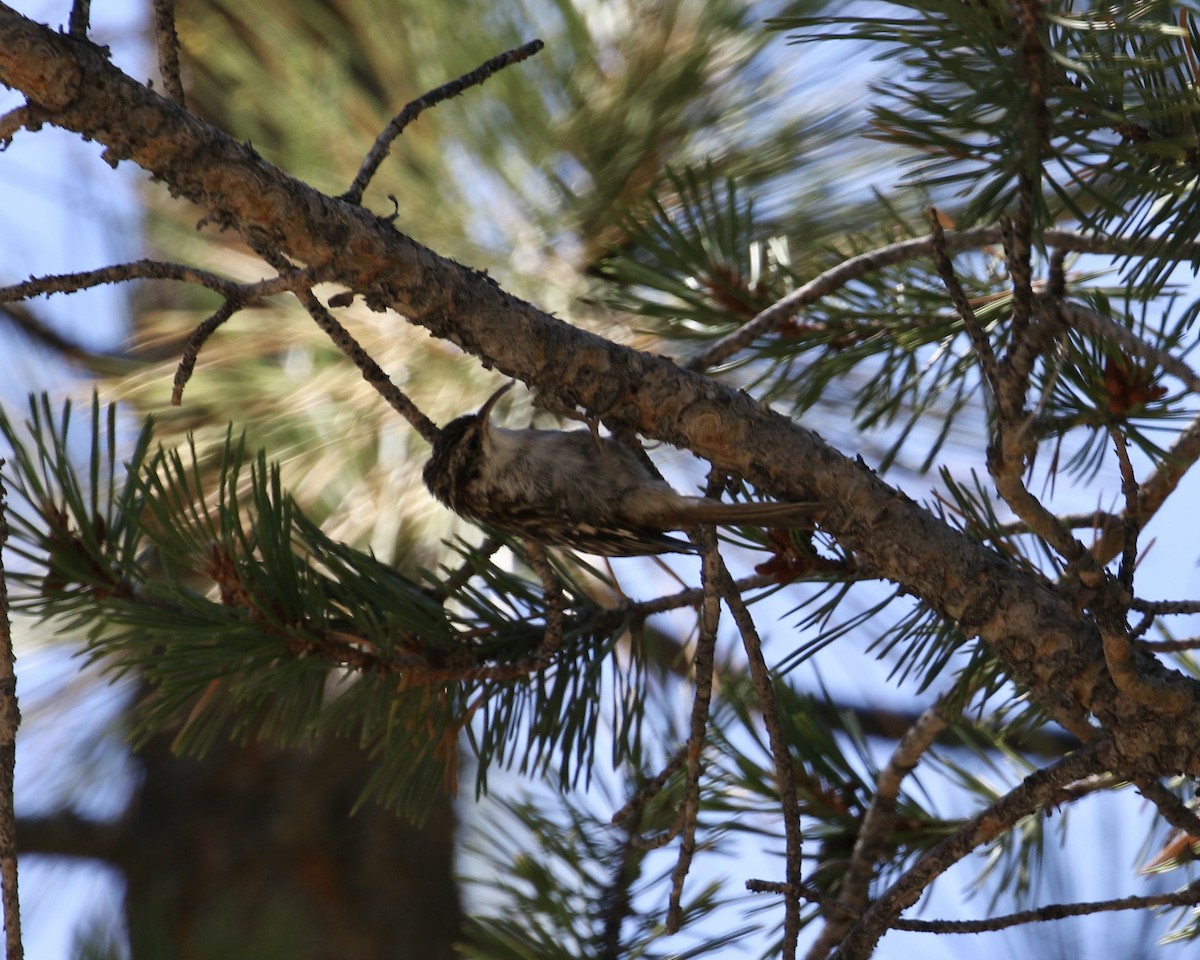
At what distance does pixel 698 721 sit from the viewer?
38.0 inches

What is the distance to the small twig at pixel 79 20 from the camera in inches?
31.3

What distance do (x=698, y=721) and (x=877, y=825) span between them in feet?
1.23

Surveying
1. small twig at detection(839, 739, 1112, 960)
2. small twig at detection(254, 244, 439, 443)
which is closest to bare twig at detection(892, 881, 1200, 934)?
small twig at detection(839, 739, 1112, 960)

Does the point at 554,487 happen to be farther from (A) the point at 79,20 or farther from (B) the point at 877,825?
(A) the point at 79,20

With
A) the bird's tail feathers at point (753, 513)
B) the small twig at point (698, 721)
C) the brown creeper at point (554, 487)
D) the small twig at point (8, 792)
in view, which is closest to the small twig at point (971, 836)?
the small twig at point (698, 721)

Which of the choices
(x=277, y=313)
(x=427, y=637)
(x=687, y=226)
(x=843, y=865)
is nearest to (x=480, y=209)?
(x=687, y=226)

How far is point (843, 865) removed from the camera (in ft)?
4.26

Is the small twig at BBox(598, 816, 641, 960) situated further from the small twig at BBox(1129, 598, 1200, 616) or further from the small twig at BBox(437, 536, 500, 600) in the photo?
the small twig at BBox(1129, 598, 1200, 616)

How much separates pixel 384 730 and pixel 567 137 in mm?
789

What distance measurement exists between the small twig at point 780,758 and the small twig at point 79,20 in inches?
24.9

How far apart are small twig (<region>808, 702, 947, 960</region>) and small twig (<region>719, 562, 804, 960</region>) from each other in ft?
0.88

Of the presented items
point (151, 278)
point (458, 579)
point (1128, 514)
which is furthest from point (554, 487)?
point (1128, 514)

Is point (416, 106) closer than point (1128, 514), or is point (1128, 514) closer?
point (1128, 514)

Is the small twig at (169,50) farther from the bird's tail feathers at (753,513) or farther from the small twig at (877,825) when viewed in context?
the small twig at (877,825)
